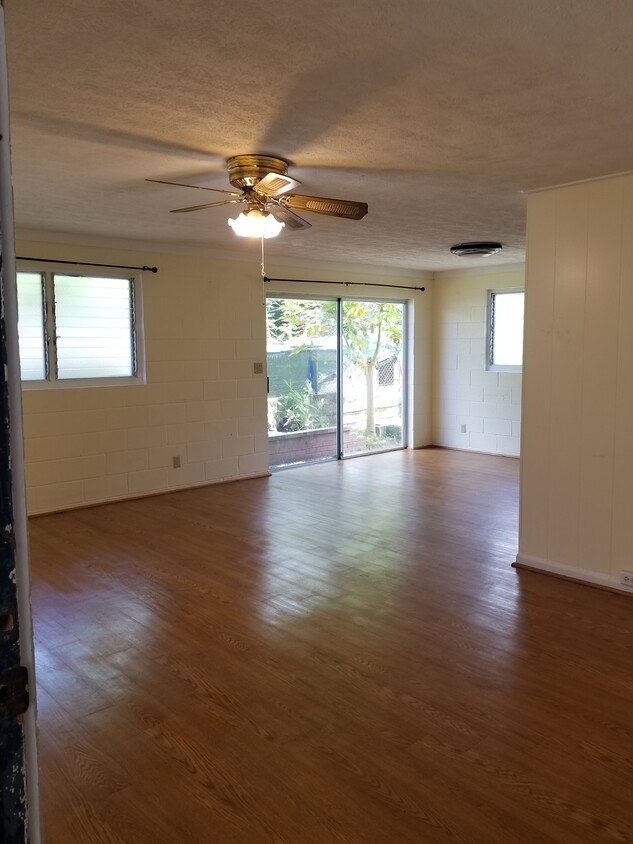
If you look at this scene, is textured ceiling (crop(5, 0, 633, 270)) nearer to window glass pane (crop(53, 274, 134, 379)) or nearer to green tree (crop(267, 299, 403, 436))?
window glass pane (crop(53, 274, 134, 379))

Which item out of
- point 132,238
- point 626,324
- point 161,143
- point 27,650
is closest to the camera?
point 27,650

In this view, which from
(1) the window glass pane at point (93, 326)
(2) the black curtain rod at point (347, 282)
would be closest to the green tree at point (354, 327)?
(2) the black curtain rod at point (347, 282)

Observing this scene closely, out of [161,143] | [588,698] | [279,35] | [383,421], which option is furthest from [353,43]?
[383,421]

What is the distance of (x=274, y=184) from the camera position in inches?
117

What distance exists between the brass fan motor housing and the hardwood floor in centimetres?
221

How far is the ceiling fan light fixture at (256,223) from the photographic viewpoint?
10.7 ft

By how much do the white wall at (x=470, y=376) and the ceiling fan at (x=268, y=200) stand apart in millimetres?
Result: 4969

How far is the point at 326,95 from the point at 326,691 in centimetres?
231

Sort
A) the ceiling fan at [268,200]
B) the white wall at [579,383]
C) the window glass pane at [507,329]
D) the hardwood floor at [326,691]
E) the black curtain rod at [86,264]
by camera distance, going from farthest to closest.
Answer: the window glass pane at [507,329] → the black curtain rod at [86,264] → the white wall at [579,383] → the ceiling fan at [268,200] → the hardwood floor at [326,691]

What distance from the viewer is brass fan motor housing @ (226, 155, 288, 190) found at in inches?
121

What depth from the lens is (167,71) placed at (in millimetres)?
2148

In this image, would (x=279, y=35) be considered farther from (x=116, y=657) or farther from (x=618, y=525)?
(x=618, y=525)

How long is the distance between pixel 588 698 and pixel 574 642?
0.50 metres

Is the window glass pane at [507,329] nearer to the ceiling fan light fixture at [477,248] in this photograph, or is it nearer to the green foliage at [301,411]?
the ceiling fan light fixture at [477,248]
